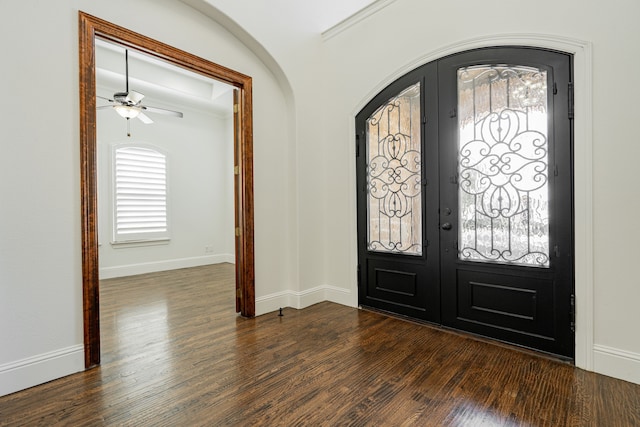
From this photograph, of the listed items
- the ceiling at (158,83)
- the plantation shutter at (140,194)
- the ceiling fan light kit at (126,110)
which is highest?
the ceiling at (158,83)

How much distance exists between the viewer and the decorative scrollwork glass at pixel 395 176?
3.27 m

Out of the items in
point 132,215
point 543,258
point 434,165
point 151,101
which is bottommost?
point 543,258

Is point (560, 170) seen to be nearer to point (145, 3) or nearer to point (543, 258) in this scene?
point (543, 258)

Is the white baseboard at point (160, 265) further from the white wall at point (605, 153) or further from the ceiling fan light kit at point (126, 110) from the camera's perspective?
the white wall at point (605, 153)

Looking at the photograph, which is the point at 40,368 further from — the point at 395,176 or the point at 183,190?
the point at 183,190

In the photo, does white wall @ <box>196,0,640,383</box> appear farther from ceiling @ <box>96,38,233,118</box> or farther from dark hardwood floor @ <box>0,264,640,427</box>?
ceiling @ <box>96,38,233,118</box>

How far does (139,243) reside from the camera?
19.5ft

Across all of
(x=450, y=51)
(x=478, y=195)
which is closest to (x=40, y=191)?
(x=478, y=195)

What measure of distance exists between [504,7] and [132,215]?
6.09 metres

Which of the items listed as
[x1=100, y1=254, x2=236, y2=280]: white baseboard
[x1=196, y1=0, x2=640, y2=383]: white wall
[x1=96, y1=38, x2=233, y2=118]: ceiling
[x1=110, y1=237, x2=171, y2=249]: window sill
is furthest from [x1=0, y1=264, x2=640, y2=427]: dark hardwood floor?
[x1=96, y1=38, x2=233, y2=118]: ceiling

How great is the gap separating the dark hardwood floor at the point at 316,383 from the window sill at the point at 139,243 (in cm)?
284

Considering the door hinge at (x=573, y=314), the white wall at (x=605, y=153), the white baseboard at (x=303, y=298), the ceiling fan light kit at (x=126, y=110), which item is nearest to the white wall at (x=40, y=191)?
the white baseboard at (x=303, y=298)

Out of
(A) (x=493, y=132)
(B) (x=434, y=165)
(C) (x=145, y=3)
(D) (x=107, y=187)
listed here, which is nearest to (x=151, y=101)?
(D) (x=107, y=187)

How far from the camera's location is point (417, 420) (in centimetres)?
178
